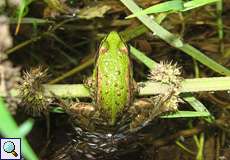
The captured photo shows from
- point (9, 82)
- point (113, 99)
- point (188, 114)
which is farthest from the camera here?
point (188, 114)

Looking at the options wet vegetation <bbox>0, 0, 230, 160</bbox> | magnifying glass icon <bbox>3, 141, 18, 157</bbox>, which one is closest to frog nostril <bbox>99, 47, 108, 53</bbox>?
wet vegetation <bbox>0, 0, 230, 160</bbox>

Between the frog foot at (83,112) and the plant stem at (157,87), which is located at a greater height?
the plant stem at (157,87)

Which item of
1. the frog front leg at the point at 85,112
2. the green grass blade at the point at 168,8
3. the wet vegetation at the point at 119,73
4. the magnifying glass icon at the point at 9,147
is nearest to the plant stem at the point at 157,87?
the wet vegetation at the point at 119,73

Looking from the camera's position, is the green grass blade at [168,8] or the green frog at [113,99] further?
the green frog at [113,99]

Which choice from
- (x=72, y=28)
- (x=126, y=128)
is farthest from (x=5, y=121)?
(x=72, y=28)

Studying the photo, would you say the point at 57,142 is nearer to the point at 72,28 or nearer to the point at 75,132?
the point at 75,132

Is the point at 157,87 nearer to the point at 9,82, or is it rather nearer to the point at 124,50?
the point at 124,50

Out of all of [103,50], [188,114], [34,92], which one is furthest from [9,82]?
[188,114]

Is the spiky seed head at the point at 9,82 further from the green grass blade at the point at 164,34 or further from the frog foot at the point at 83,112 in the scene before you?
the green grass blade at the point at 164,34
